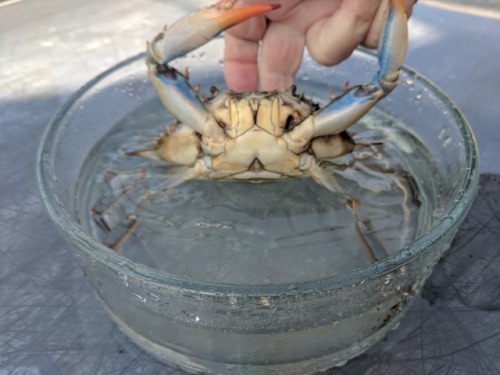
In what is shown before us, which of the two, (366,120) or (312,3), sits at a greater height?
(312,3)

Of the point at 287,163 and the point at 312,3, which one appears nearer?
the point at 287,163

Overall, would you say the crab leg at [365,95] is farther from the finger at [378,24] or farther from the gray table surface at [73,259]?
the gray table surface at [73,259]

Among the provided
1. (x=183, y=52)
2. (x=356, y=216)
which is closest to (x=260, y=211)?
(x=356, y=216)

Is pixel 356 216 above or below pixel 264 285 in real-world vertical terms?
below

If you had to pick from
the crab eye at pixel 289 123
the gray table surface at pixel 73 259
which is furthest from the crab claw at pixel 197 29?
the gray table surface at pixel 73 259

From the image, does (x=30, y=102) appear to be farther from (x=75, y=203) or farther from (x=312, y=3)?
(x=312, y=3)

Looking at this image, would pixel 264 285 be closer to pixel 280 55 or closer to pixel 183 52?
pixel 183 52

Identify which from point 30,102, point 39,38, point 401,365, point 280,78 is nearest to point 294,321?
point 401,365
